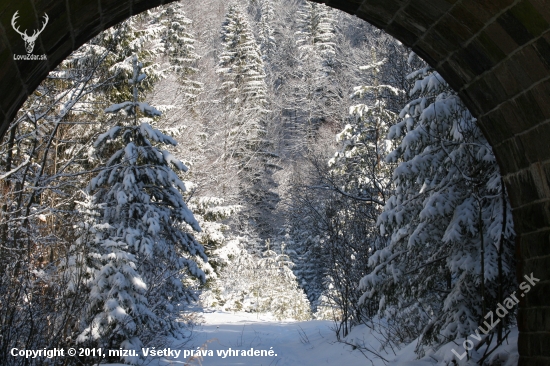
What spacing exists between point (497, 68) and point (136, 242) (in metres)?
6.76

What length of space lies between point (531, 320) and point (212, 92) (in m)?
20.8

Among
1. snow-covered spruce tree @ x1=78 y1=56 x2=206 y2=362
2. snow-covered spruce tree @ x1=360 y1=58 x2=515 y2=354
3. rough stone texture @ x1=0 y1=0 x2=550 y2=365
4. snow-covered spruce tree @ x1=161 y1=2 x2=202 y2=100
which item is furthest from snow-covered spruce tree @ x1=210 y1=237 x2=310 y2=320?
rough stone texture @ x1=0 y1=0 x2=550 y2=365

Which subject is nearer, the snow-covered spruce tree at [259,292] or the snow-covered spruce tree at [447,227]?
the snow-covered spruce tree at [447,227]

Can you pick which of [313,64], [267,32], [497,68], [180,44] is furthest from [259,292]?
[267,32]

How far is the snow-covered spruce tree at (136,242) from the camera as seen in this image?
23.0 feet

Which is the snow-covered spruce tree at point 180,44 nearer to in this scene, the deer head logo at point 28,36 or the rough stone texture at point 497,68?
the rough stone texture at point 497,68

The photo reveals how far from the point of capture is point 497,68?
3582 millimetres

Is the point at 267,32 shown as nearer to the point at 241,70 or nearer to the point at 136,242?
the point at 241,70

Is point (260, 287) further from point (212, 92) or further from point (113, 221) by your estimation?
point (113, 221)

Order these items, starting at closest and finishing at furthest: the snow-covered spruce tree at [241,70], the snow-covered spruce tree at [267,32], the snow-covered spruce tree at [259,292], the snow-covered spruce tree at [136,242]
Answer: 1. the snow-covered spruce tree at [136,242]
2. the snow-covered spruce tree at [259,292]
3. the snow-covered spruce tree at [241,70]
4. the snow-covered spruce tree at [267,32]

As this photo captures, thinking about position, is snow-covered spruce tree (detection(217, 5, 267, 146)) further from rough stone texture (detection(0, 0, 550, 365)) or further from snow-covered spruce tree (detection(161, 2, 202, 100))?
rough stone texture (detection(0, 0, 550, 365))

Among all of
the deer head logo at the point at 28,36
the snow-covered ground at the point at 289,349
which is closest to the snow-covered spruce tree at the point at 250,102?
the snow-covered ground at the point at 289,349

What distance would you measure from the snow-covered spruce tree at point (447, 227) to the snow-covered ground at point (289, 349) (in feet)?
1.54

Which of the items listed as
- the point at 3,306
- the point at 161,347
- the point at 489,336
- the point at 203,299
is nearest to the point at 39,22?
the point at 3,306
